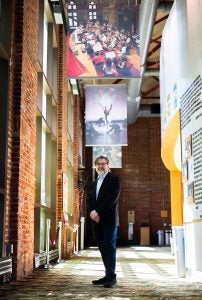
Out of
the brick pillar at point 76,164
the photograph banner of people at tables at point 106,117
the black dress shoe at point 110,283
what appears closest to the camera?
the black dress shoe at point 110,283

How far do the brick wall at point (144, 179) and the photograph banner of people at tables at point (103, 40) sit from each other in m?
12.9

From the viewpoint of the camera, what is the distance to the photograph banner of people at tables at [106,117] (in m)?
12.1

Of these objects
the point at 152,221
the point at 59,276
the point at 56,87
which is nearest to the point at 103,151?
the point at 152,221

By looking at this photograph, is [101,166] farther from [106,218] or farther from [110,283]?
[110,283]

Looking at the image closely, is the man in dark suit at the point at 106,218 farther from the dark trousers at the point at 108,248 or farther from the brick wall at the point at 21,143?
the brick wall at the point at 21,143

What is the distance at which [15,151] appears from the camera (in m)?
5.64

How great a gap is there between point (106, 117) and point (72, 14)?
372 centimetres

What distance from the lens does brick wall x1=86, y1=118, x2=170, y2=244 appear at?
21.4 meters

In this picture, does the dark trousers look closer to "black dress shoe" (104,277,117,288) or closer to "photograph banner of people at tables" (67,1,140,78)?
"black dress shoe" (104,277,117,288)

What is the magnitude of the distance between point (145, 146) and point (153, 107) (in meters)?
2.24

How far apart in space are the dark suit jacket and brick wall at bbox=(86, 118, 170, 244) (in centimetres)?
1673

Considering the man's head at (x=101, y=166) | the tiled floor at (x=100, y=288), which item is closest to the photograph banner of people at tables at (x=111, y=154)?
the tiled floor at (x=100, y=288)

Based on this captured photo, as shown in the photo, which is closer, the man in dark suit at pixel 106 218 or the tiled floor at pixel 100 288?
the tiled floor at pixel 100 288

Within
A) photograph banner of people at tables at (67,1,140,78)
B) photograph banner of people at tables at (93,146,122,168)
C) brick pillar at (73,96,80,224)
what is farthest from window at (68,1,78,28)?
photograph banner of people at tables at (93,146,122,168)
